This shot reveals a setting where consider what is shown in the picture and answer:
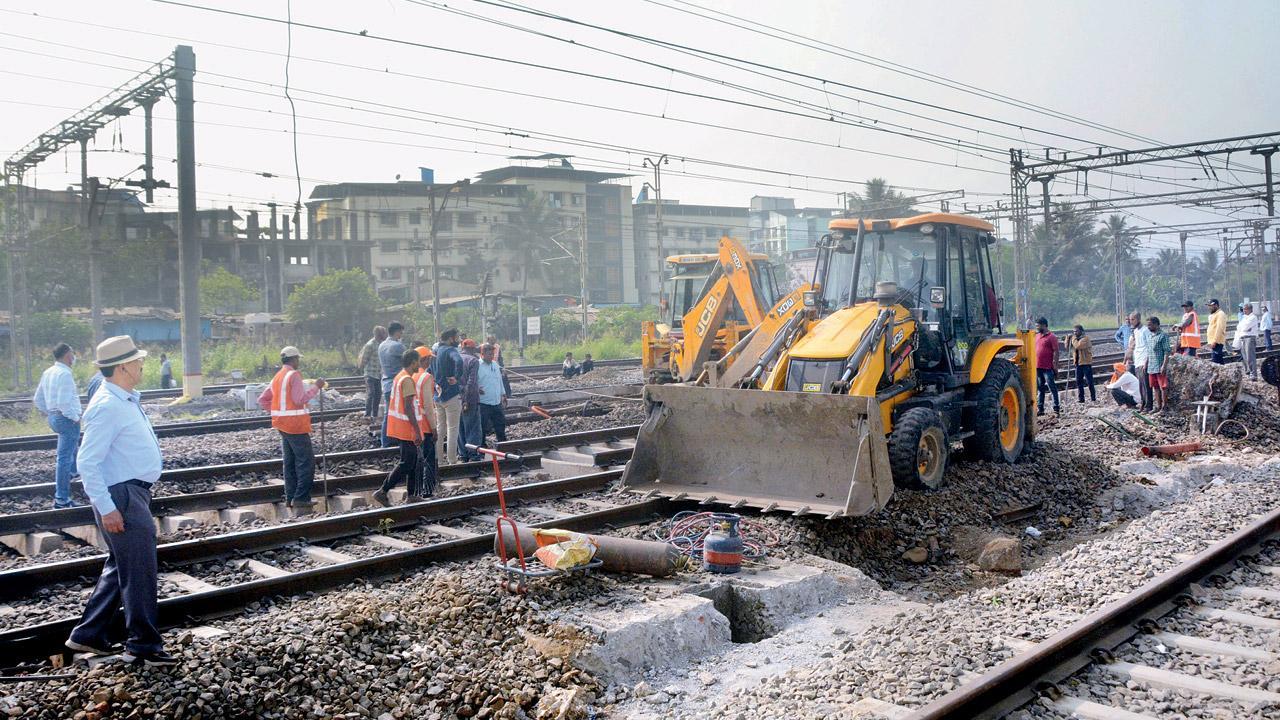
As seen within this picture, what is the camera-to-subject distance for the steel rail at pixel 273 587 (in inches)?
224

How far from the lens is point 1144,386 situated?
16.8 m

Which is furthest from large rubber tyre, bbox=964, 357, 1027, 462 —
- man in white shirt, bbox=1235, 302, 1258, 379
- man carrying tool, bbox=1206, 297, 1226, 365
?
man in white shirt, bbox=1235, 302, 1258, 379

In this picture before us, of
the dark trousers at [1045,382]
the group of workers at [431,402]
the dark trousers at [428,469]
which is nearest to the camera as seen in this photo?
the group of workers at [431,402]

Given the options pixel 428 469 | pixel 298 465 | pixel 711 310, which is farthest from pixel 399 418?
pixel 711 310

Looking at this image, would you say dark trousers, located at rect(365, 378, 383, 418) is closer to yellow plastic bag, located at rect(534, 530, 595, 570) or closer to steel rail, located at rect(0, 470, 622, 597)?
steel rail, located at rect(0, 470, 622, 597)

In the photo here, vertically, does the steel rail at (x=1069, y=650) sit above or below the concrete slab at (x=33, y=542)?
below

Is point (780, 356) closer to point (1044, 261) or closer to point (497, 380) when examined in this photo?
point (497, 380)

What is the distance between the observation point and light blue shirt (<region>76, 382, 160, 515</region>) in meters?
5.30

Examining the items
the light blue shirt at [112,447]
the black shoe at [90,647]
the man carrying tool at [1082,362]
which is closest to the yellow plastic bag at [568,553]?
the light blue shirt at [112,447]

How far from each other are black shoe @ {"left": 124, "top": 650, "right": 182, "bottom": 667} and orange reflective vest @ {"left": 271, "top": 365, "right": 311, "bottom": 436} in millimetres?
4984

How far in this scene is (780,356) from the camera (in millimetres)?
10695

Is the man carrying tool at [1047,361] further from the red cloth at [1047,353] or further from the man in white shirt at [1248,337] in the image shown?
the man in white shirt at [1248,337]

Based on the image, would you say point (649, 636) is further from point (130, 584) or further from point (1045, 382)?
point (1045, 382)

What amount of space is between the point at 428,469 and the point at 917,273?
19.3 feet
